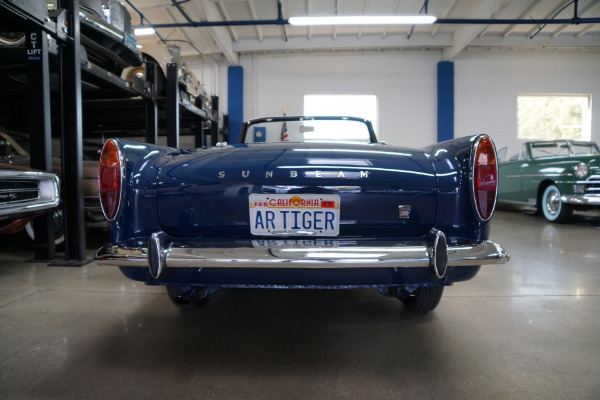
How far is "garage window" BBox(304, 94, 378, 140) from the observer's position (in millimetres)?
11133

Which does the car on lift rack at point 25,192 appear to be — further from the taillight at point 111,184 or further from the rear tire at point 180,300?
the rear tire at point 180,300

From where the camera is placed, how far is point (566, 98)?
11.2 m

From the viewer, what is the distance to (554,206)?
5.59 meters

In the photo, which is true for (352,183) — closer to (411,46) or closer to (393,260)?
(393,260)

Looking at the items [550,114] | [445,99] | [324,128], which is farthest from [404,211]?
[550,114]

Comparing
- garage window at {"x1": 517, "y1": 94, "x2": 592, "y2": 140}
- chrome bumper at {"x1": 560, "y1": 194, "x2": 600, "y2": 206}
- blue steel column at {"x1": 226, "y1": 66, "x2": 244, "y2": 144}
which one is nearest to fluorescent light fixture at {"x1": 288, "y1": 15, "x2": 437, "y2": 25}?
blue steel column at {"x1": 226, "y1": 66, "x2": 244, "y2": 144}

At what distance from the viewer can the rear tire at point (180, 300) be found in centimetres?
173

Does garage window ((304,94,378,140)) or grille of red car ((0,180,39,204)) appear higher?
garage window ((304,94,378,140))

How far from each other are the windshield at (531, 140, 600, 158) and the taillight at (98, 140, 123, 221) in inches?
270

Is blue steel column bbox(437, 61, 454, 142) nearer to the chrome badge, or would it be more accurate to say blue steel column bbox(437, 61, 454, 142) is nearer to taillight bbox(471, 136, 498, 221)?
taillight bbox(471, 136, 498, 221)

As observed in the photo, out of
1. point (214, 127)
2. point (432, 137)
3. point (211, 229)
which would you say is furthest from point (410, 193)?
point (432, 137)

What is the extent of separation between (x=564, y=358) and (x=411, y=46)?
1071 centimetres

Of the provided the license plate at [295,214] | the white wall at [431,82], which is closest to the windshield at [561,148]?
the white wall at [431,82]

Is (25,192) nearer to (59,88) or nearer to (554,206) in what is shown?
(59,88)
